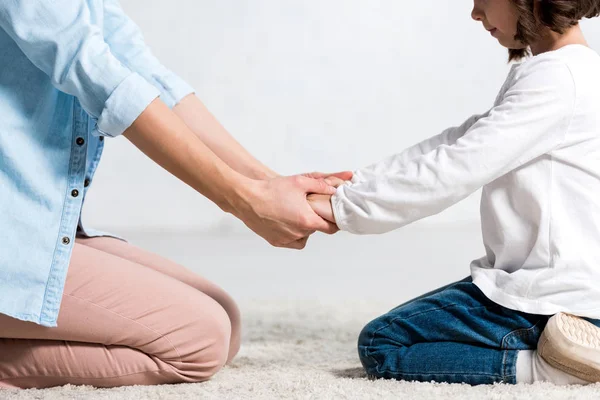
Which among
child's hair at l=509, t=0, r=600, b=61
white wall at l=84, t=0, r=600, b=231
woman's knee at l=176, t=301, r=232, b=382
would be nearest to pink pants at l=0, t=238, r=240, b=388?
woman's knee at l=176, t=301, r=232, b=382

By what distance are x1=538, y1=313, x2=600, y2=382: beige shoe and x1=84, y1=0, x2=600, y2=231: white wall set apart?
198 centimetres

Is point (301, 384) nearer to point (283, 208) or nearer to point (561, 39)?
point (283, 208)

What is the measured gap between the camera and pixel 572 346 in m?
1.03

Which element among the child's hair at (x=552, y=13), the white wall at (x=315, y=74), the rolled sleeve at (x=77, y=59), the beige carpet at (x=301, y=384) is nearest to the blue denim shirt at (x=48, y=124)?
the rolled sleeve at (x=77, y=59)

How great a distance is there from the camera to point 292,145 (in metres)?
3.01

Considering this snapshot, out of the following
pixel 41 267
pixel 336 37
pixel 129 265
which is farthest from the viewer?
pixel 336 37

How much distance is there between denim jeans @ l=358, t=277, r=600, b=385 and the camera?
1109 mm

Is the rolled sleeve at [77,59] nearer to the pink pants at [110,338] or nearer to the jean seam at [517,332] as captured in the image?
the pink pants at [110,338]

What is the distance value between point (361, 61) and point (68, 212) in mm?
2065

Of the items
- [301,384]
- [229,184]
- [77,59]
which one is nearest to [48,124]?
[77,59]

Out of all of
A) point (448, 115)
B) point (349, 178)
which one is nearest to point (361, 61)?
point (448, 115)

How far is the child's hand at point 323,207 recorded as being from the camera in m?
1.24

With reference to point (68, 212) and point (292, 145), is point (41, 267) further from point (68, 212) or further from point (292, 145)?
point (292, 145)

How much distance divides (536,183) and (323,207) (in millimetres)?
338
